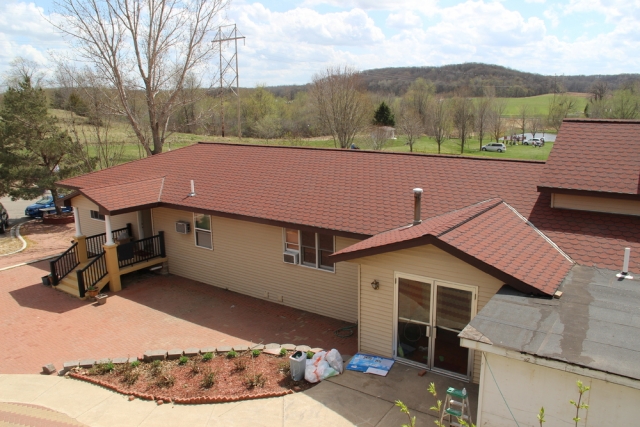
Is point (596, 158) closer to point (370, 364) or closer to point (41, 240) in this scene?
point (370, 364)

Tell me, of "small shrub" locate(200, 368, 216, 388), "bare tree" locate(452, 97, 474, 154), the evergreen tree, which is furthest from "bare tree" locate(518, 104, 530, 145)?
"small shrub" locate(200, 368, 216, 388)

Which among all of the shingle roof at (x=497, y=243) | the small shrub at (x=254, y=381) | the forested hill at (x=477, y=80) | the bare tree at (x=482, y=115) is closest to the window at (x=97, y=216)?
the small shrub at (x=254, y=381)

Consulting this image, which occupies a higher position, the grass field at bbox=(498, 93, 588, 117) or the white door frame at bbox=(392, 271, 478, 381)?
the grass field at bbox=(498, 93, 588, 117)

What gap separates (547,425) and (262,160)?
39.9ft

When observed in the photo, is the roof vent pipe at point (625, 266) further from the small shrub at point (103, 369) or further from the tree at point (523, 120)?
the tree at point (523, 120)

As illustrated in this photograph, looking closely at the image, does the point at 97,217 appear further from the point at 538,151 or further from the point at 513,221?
the point at 538,151

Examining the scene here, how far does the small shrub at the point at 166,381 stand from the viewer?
8719 mm

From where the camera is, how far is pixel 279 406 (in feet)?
25.5

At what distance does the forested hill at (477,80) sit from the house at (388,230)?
331ft

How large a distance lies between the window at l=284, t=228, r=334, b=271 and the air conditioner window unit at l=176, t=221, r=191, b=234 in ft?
12.6

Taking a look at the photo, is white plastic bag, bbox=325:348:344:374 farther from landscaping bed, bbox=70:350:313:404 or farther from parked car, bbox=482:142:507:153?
parked car, bbox=482:142:507:153

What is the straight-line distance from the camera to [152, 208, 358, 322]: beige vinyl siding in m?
11.8

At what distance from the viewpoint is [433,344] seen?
8594mm

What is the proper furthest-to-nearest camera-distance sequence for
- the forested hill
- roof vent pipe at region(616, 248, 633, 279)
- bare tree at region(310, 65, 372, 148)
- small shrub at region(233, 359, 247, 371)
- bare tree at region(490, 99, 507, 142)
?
1. the forested hill
2. bare tree at region(490, 99, 507, 142)
3. bare tree at region(310, 65, 372, 148)
4. small shrub at region(233, 359, 247, 371)
5. roof vent pipe at region(616, 248, 633, 279)
